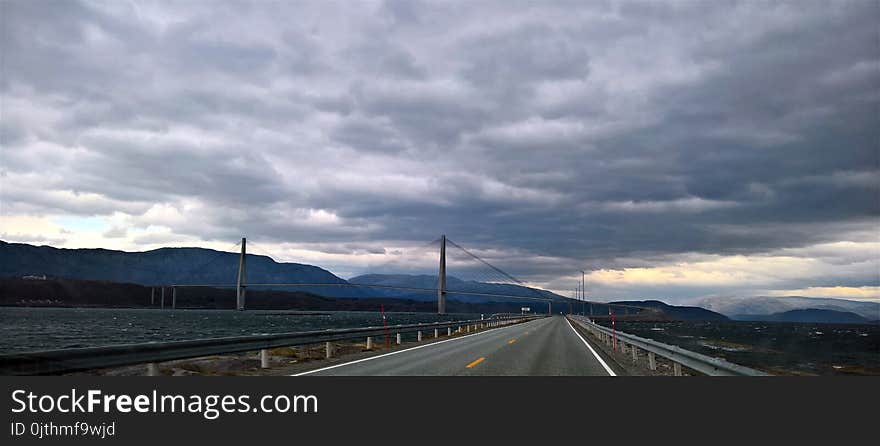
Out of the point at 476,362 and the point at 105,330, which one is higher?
the point at 476,362

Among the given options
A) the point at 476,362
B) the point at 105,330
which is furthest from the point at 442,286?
the point at 476,362

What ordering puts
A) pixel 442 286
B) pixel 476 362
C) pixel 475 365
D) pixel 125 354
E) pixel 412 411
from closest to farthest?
pixel 412 411 → pixel 125 354 → pixel 475 365 → pixel 476 362 → pixel 442 286

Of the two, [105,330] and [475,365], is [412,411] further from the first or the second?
[105,330]

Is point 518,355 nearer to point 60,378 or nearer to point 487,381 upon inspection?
point 487,381

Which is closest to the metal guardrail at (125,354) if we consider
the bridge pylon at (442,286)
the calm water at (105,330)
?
the calm water at (105,330)

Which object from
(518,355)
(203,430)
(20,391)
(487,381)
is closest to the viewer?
(203,430)

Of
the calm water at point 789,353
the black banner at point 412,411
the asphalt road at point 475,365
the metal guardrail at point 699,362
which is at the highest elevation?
the metal guardrail at point 699,362

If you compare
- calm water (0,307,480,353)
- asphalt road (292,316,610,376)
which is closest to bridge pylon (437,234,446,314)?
calm water (0,307,480,353)

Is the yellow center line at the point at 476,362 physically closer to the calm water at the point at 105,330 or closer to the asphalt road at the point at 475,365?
the asphalt road at the point at 475,365

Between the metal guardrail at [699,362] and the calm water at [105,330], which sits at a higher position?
the metal guardrail at [699,362]

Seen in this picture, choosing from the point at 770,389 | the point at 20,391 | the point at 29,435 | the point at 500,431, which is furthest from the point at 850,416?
the point at 20,391

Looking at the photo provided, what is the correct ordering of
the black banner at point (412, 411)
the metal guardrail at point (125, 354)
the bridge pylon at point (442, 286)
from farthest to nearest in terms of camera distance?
the bridge pylon at point (442, 286) < the metal guardrail at point (125, 354) < the black banner at point (412, 411)

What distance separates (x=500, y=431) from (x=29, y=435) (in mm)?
5922

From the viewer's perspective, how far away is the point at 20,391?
10102 millimetres
